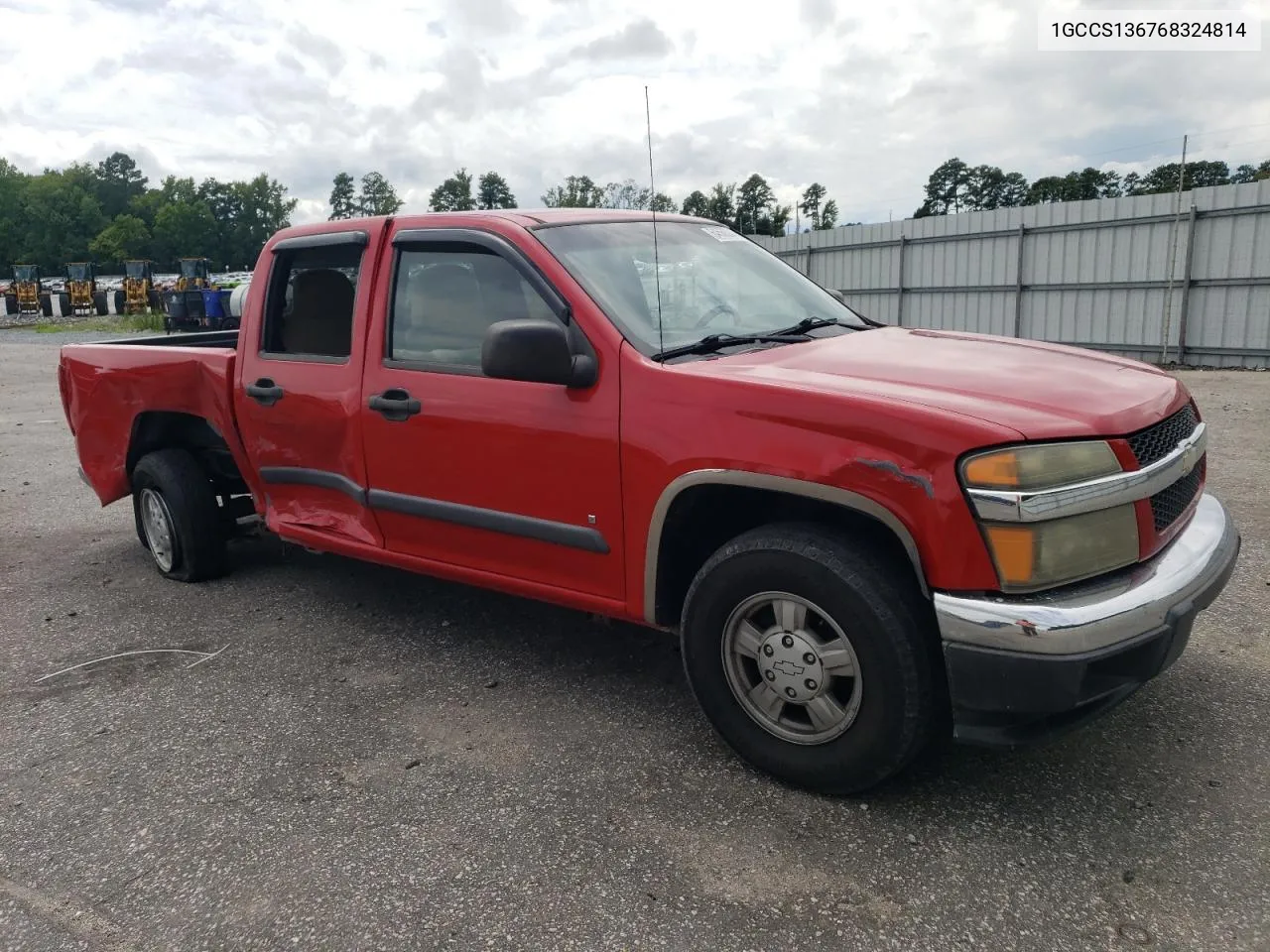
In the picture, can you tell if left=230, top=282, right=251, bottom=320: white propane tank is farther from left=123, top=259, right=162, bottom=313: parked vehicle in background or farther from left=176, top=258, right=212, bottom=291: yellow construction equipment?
left=176, top=258, right=212, bottom=291: yellow construction equipment

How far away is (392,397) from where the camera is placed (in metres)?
3.71

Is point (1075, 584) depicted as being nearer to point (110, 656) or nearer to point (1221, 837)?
point (1221, 837)

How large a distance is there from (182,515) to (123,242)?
364ft

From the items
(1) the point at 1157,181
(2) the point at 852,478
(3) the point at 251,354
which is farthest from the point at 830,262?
(1) the point at 1157,181

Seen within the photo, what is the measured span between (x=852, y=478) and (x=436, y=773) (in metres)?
1.60

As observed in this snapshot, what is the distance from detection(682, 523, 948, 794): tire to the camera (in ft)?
8.61

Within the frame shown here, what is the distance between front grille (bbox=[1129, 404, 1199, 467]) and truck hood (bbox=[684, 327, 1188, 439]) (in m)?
0.03

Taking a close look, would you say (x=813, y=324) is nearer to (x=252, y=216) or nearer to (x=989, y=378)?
(x=989, y=378)

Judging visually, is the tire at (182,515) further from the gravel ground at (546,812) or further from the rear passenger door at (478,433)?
the rear passenger door at (478,433)

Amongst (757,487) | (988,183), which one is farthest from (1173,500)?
(988,183)

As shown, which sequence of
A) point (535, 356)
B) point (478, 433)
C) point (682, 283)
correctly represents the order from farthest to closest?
point (682, 283), point (478, 433), point (535, 356)

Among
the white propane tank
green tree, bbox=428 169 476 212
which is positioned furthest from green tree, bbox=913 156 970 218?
the white propane tank

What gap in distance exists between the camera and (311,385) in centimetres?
405

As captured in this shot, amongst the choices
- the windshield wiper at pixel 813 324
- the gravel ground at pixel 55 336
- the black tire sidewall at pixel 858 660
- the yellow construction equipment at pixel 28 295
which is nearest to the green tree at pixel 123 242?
the yellow construction equipment at pixel 28 295
